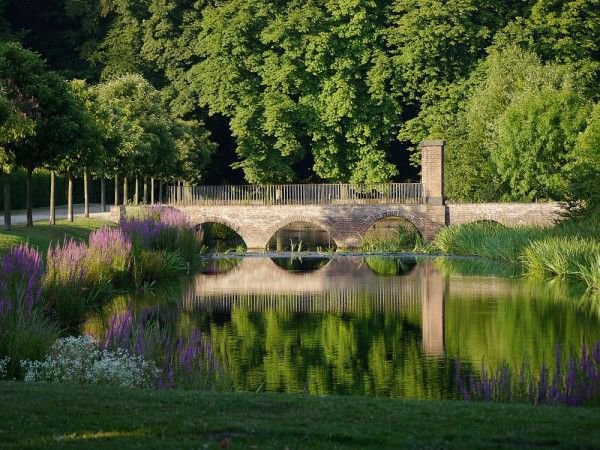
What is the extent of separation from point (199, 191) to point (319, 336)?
32.7 meters

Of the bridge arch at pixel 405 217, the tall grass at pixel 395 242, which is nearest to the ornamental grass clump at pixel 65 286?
the tall grass at pixel 395 242

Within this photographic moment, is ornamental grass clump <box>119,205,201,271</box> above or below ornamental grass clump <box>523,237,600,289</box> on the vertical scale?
above

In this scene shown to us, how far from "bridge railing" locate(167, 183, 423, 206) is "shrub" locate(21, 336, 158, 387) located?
35.9 meters

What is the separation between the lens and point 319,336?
2092cm

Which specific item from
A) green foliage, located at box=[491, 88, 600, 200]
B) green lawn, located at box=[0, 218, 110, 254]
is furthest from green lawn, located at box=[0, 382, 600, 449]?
green foliage, located at box=[491, 88, 600, 200]

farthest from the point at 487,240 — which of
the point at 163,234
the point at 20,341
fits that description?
the point at 20,341

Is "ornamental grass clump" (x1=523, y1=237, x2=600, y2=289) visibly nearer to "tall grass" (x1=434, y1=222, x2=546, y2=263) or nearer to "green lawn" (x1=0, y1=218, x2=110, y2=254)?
"tall grass" (x1=434, y1=222, x2=546, y2=263)

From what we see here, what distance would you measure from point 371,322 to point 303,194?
3061cm

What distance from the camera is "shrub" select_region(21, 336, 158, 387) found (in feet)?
42.1

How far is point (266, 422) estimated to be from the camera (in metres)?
9.64

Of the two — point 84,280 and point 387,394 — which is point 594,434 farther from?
point 84,280

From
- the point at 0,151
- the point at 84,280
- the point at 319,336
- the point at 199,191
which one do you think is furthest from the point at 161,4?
the point at 319,336

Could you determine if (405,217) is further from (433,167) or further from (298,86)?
(298,86)

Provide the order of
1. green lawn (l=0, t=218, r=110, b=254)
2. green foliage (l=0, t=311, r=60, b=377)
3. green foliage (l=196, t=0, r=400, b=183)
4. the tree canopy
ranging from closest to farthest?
green foliage (l=0, t=311, r=60, b=377)
green lawn (l=0, t=218, r=110, b=254)
the tree canopy
green foliage (l=196, t=0, r=400, b=183)
